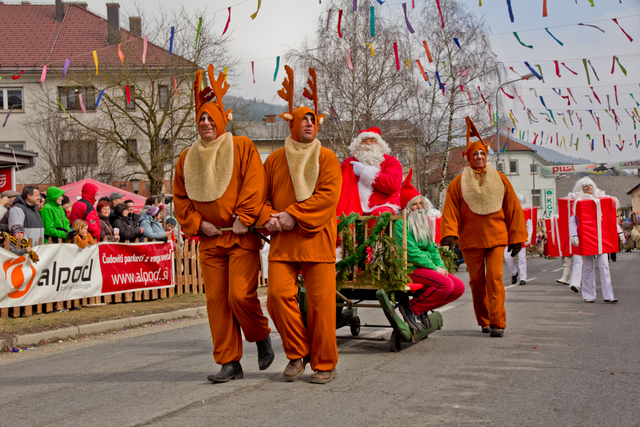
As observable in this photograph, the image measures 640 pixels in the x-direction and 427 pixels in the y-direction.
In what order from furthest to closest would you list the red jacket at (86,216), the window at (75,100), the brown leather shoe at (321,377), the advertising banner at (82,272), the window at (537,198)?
the window at (537,198) → the window at (75,100) → the red jacket at (86,216) → the advertising banner at (82,272) → the brown leather shoe at (321,377)

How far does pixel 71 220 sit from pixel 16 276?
2397 millimetres

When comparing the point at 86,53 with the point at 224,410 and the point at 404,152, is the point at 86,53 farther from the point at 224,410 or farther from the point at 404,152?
the point at 224,410

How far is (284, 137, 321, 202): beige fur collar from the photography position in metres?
4.82

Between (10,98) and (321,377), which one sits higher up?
(10,98)

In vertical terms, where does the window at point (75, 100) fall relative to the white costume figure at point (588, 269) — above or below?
above

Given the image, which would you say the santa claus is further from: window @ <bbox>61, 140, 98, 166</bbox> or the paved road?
window @ <bbox>61, 140, 98, 166</bbox>

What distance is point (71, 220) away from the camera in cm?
1120

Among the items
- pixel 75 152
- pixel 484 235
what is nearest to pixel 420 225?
pixel 484 235

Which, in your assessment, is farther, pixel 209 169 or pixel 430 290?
pixel 430 290

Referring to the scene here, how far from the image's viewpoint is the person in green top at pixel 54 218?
10180 mm

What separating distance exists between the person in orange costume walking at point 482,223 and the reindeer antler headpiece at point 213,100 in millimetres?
3122

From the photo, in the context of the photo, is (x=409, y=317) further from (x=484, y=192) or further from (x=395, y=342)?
(x=484, y=192)

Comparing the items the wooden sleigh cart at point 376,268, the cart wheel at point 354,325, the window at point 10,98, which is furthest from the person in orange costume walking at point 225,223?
the window at point 10,98

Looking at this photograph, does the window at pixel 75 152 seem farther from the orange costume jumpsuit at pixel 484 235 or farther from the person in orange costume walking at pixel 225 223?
the person in orange costume walking at pixel 225 223
